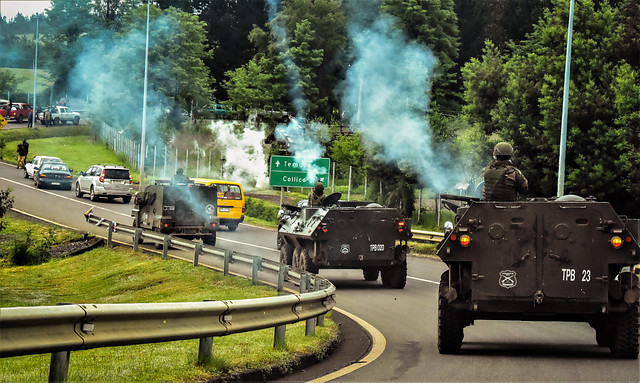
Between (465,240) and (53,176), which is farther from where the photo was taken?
(53,176)

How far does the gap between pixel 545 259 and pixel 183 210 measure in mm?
→ 19477

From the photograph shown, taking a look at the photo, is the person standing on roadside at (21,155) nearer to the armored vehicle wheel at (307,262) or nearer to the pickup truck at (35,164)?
the pickup truck at (35,164)

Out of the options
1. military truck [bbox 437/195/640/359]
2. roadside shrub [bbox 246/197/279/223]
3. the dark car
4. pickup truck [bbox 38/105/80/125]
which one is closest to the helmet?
military truck [bbox 437/195/640/359]

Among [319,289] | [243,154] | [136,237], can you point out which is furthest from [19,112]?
[319,289]

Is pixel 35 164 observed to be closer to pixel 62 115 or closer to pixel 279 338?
pixel 62 115

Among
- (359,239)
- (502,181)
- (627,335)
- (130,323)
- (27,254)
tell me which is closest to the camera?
(130,323)

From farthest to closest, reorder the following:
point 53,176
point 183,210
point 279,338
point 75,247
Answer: point 53,176
point 75,247
point 183,210
point 279,338

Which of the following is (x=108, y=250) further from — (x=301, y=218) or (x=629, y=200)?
(x=629, y=200)

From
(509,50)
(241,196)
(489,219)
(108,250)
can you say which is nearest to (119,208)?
(241,196)

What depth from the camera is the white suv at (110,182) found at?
49.1 metres

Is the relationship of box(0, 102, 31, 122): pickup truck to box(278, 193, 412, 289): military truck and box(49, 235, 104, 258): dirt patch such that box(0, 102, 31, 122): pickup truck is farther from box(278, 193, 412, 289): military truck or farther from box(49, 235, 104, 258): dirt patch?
box(278, 193, 412, 289): military truck

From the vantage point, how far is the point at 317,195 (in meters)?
24.0

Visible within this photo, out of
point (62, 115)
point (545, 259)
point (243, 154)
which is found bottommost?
point (545, 259)

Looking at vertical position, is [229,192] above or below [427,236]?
above
